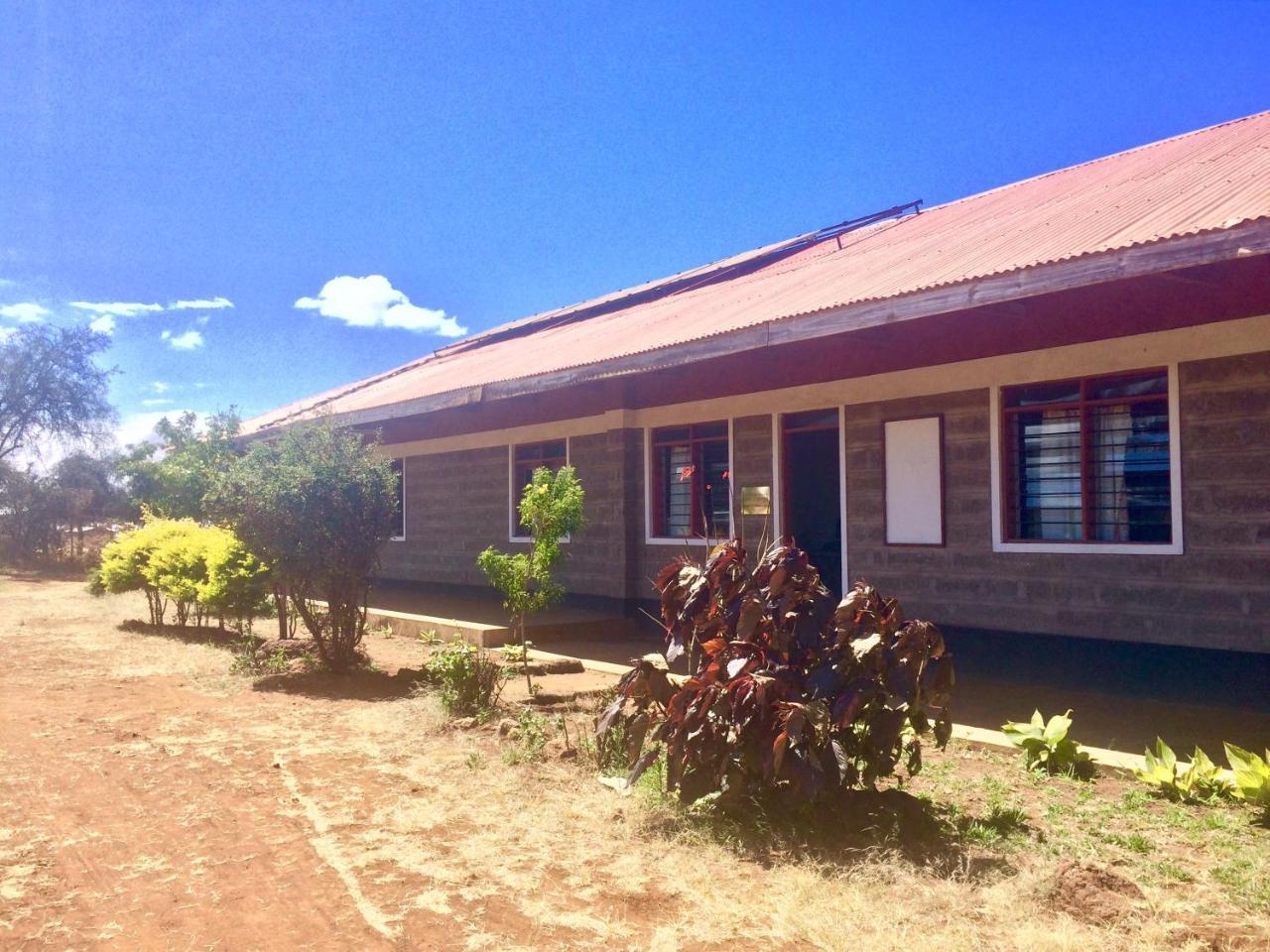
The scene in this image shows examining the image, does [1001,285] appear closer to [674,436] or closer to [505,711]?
[505,711]

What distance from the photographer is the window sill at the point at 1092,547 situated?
7414mm

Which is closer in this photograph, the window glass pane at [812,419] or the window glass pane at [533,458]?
the window glass pane at [812,419]

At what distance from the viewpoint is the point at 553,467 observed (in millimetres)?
13602

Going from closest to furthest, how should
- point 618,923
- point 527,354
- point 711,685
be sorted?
point 618,923
point 711,685
point 527,354

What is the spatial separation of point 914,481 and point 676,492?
3513mm

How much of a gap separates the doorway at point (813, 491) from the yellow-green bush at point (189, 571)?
5.66 m

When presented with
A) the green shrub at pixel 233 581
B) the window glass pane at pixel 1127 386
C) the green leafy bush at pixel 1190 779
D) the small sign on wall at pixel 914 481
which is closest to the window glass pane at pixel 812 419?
the small sign on wall at pixel 914 481

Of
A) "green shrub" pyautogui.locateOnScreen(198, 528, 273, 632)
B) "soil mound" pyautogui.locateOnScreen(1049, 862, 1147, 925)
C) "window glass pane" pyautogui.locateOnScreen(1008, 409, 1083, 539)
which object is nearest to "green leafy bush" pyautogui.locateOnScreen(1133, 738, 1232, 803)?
"soil mound" pyautogui.locateOnScreen(1049, 862, 1147, 925)

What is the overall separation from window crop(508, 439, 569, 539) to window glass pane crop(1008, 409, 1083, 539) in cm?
676

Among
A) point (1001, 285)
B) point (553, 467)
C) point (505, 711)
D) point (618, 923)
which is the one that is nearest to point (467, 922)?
point (618, 923)

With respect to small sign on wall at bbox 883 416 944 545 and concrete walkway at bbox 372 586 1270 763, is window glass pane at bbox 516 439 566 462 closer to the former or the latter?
concrete walkway at bbox 372 586 1270 763

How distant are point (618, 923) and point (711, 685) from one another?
116 cm

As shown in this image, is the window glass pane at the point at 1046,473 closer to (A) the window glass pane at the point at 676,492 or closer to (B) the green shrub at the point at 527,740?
(A) the window glass pane at the point at 676,492

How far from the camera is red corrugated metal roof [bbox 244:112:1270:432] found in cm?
659
